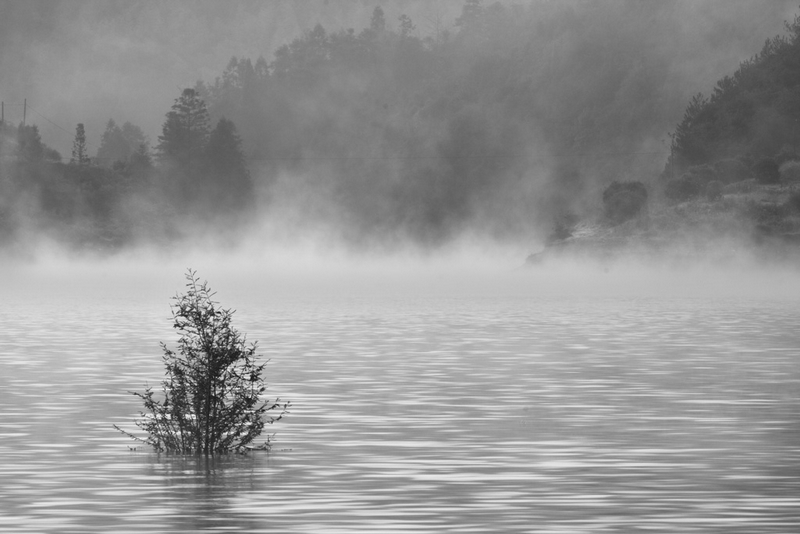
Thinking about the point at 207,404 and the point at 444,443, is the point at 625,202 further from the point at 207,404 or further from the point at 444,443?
the point at 207,404

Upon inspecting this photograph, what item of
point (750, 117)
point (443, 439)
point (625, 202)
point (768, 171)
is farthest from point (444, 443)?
point (750, 117)

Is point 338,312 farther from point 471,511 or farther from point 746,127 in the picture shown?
point 746,127

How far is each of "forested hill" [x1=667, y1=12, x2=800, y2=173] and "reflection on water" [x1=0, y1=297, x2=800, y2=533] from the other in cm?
11055

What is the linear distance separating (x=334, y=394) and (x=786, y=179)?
108007mm

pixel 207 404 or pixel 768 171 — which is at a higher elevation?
pixel 768 171

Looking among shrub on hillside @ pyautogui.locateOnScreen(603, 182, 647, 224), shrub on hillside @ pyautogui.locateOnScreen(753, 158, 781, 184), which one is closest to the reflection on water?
shrub on hillside @ pyautogui.locateOnScreen(753, 158, 781, 184)

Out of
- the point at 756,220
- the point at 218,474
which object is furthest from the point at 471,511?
the point at 756,220

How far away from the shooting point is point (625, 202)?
14225 centimetres

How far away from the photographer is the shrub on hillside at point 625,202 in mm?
142250

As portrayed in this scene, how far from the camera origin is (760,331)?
55719mm

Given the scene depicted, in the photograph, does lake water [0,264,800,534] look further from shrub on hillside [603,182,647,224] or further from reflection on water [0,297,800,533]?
shrub on hillside [603,182,647,224]

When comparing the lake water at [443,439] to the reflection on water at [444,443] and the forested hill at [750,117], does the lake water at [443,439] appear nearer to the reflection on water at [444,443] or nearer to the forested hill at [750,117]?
the reflection on water at [444,443]

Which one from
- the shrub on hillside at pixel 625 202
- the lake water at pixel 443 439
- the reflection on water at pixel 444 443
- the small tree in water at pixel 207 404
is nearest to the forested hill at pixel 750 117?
the shrub on hillside at pixel 625 202

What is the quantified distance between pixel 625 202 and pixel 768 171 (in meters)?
11.4
